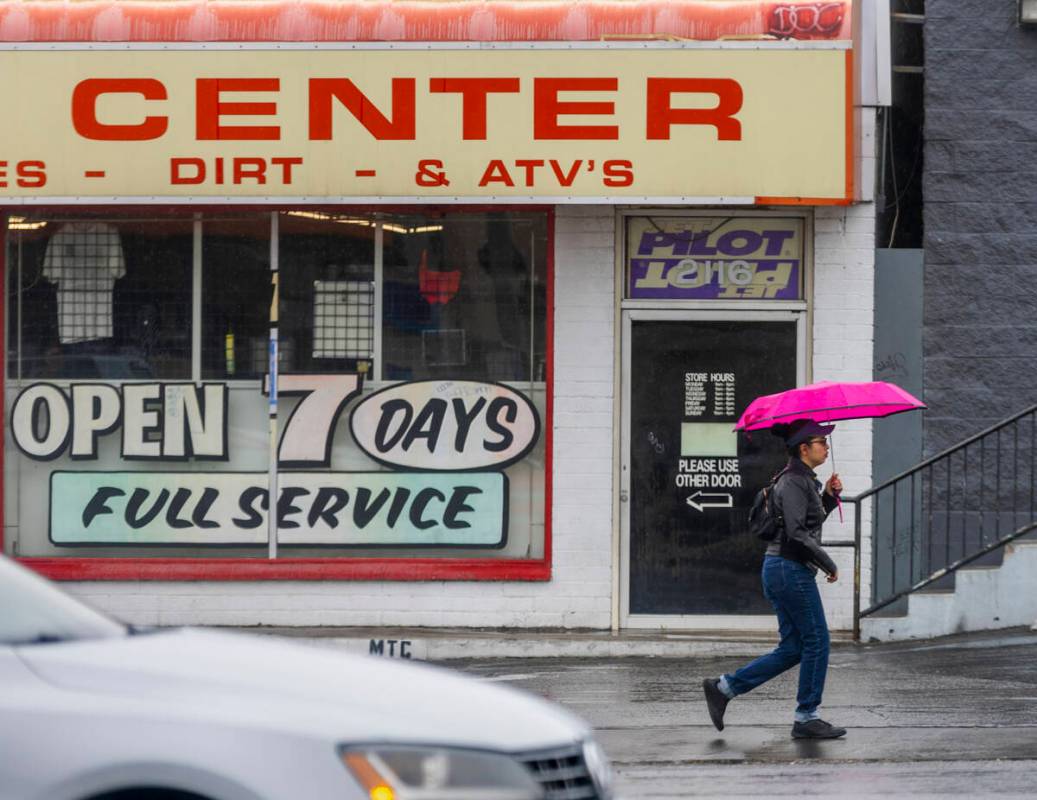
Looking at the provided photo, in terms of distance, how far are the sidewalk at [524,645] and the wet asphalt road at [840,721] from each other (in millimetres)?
164

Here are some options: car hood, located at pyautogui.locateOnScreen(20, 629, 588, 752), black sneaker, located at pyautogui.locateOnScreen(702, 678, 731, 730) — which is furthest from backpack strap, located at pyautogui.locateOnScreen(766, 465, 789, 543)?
car hood, located at pyautogui.locateOnScreen(20, 629, 588, 752)

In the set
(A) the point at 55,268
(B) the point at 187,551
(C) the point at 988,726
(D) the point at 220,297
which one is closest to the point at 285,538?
(B) the point at 187,551

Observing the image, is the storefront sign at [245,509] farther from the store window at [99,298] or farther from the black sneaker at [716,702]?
the black sneaker at [716,702]

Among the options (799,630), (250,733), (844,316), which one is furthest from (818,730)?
(250,733)

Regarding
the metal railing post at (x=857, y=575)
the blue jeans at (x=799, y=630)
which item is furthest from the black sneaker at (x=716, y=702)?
the metal railing post at (x=857, y=575)

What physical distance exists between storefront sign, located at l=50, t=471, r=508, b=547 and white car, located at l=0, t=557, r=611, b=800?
8529 mm

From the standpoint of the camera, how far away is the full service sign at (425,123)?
12.6 meters

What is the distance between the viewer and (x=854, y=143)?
12.8 meters

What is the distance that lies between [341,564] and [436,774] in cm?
906

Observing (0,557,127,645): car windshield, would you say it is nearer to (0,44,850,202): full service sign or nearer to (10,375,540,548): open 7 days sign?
(0,44,850,202): full service sign

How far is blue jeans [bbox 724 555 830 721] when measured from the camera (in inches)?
363

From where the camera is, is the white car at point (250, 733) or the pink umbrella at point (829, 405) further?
the pink umbrella at point (829, 405)

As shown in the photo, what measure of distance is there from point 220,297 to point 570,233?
8.84 feet

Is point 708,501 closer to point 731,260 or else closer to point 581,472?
point 581,472
